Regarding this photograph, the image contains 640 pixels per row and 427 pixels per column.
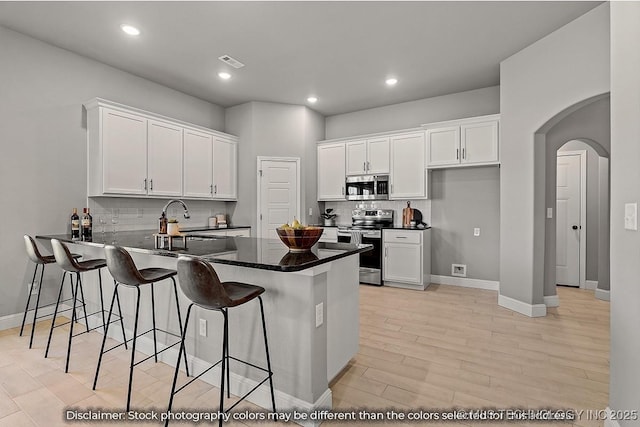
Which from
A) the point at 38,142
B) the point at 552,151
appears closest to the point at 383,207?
the point at 552,151

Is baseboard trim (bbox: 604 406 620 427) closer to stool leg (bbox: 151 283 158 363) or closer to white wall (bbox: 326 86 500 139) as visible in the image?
stool leg (bbox: 151 283 158 363)

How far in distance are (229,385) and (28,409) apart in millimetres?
1226

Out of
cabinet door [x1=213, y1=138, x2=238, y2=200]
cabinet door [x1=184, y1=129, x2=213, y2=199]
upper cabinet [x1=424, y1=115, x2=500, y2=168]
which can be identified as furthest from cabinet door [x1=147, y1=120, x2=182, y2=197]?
upper cabinet [x1=424, y1=115, x2=500, y2=168]

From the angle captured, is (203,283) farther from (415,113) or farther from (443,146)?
(415,113)

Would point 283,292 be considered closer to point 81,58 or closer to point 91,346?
point 91,346

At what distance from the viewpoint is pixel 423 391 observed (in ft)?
6.95

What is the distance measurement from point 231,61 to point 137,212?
2.40 meters

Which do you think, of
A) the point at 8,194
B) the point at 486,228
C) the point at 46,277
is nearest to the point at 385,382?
the point at 486,228

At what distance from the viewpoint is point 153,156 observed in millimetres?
4191

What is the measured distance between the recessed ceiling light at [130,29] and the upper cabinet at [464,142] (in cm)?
396

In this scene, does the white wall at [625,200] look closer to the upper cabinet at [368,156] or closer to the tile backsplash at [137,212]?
the upper cabinet at [368,156]

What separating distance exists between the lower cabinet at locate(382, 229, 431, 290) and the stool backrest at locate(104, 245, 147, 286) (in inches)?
145

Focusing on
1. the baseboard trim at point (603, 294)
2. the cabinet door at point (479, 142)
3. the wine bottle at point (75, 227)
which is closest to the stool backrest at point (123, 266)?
the wine bottle at point (75, 227)

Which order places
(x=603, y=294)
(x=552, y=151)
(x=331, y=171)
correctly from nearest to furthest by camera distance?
1. (x=552, y=151)
2. (x=603, y=294)
3. (x=331, y=171)
